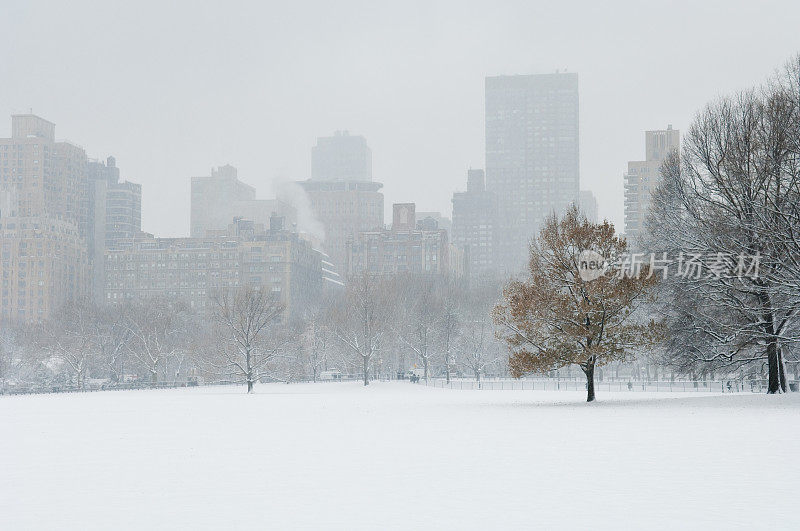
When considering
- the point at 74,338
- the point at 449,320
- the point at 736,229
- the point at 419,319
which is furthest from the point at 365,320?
the point at 736,229

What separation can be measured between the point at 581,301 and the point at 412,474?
34204mm

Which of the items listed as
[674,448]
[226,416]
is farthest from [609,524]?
[226,416]

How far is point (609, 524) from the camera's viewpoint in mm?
15711

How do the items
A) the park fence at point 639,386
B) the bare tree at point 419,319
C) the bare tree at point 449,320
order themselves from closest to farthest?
the park fence at point 639,386
the bare tree at point 449,320
the bare tree at point 419,319

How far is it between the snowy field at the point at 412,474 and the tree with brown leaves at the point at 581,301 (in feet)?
42.7

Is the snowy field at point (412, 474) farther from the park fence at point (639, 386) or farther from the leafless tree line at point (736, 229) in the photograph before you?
the park fence at point (639, 386)

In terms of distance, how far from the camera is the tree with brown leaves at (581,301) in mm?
51688

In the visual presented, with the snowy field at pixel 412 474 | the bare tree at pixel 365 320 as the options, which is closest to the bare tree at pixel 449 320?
the bare tree at pixel 365 320

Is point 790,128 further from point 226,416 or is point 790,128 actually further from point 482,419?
point 226,416

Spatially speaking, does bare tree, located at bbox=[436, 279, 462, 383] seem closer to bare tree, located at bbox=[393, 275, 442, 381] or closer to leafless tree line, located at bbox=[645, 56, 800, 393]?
bare tree, located at bbox=[393, 275, 442, 381]

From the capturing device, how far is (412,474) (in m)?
21.8

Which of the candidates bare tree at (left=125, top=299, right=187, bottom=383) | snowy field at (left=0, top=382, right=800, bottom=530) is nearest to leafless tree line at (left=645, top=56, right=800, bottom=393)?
snowy field at (left=0, top=382, right=800, bottom=530)

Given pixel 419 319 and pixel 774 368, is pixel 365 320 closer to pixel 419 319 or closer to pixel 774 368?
pixel 419 319

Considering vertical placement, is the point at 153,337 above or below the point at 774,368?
above
